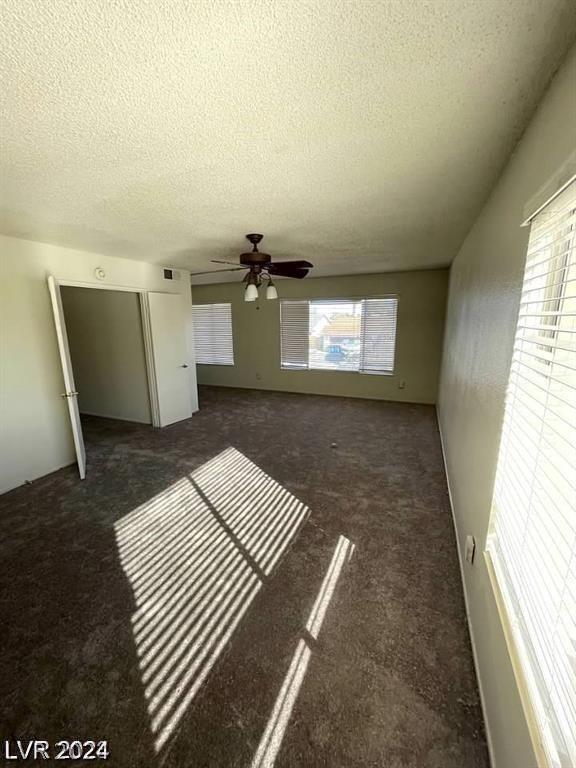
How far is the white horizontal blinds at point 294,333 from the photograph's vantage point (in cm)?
603

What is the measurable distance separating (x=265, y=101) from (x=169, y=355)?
3.95m

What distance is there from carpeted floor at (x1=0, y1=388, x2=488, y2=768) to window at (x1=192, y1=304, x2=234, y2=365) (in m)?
4.03

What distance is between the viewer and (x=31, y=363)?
3037 millimetres

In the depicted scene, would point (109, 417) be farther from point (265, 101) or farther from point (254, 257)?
point (265, 101)

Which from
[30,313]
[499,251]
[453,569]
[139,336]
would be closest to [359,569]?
[453,569]

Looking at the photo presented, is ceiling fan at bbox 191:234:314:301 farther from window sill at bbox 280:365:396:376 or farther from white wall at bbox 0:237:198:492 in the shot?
window sill at bbox 280:365:396:376

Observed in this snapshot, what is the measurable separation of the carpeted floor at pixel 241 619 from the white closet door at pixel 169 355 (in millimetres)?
1622

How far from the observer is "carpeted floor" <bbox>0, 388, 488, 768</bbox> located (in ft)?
3.92

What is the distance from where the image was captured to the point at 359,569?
77.3 inches

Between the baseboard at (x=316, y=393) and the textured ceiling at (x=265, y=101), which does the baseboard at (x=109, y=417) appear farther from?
the textured ceiling at (x=265, y=101)

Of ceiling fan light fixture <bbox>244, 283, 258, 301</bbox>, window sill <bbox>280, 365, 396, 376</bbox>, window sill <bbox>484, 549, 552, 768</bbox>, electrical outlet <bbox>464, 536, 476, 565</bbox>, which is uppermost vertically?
ceiling fan light fixture <bbox>244, 283, 258, 301</bbox>

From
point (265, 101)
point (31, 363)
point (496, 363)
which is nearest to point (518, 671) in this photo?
point (496, 363)

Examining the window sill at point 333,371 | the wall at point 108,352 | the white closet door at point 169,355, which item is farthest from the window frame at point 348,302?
the wall at point 108,352

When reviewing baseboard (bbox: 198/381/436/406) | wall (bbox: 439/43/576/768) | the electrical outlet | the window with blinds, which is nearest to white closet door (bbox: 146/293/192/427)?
baseboard (bbox: 198/381/436/406)
